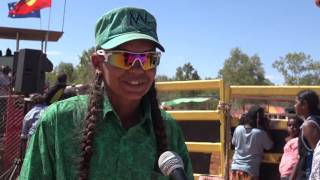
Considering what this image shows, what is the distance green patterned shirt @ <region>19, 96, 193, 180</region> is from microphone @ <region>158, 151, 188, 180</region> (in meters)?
0.24

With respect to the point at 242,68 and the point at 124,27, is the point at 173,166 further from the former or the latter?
the point at 242,68

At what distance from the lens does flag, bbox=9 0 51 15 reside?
14.4 metres

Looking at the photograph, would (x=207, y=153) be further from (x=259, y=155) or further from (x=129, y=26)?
(x=129, y=26)

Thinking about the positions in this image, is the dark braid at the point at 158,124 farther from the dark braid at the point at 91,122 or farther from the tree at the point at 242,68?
the tree at the point at 242,68

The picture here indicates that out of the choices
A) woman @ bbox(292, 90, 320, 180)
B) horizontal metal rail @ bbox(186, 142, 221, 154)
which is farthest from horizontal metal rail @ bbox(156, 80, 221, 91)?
woman @ bbox(292, 90, 320, 180)

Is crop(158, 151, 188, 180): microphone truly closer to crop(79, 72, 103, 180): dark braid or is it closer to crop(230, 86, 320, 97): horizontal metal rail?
crop(79, 72, 103, 180): dark braid

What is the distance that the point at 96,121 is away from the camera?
1.94 meters

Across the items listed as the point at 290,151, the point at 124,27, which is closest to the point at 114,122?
the point at 124,27

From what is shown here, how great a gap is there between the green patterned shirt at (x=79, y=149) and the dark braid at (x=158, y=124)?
2 cm

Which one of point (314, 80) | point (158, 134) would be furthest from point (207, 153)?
point (314, 80)

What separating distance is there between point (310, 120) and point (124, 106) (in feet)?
10.5

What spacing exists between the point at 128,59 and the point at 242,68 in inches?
3040

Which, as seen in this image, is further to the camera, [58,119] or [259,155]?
[259,155]

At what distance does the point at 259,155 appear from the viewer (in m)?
6.05
